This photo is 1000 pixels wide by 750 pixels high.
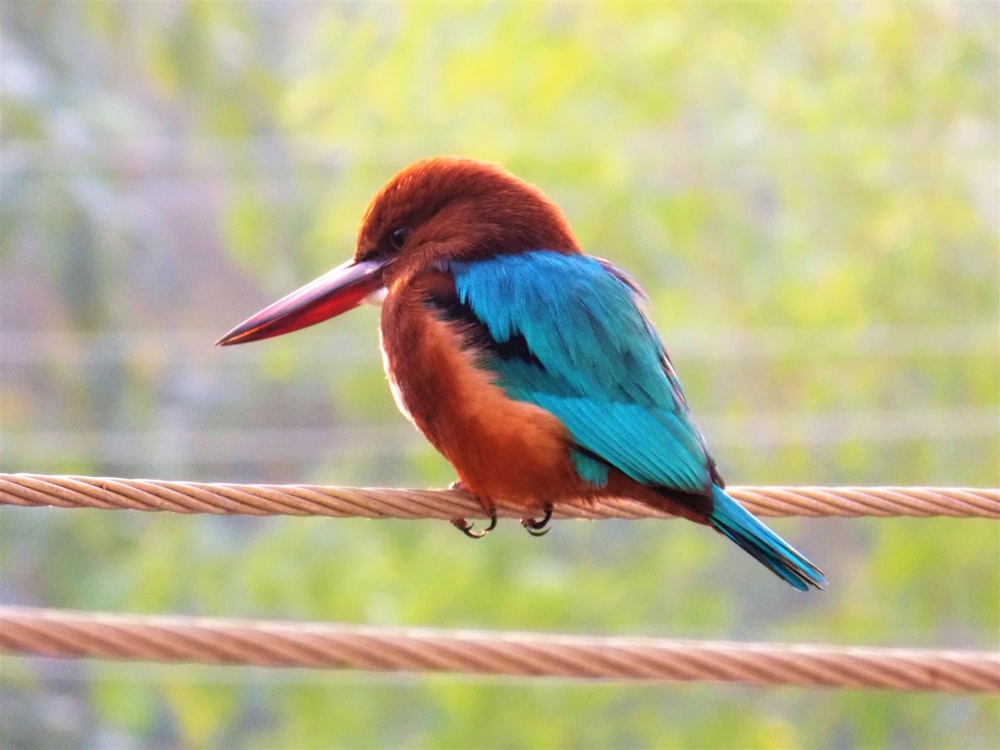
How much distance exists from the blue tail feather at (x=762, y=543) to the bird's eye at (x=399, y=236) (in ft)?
2.38

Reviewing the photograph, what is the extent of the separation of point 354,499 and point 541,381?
0.33 m

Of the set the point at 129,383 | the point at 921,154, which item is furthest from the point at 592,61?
the point at 129,383

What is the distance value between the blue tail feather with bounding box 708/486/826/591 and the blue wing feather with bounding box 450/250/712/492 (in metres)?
0.03

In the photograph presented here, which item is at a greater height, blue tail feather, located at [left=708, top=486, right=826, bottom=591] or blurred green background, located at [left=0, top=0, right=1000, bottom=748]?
blurred green background, located at [left=0, top=0, right=1000, bottom=748]

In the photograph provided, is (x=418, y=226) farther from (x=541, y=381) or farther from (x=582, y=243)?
(x=582, y=243)

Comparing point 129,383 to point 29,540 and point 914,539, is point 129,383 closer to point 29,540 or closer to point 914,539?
point 29,540

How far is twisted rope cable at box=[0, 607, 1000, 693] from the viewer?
1403 mm

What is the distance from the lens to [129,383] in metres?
3.72

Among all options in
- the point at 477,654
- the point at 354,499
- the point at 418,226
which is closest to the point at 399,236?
the point at 418,226

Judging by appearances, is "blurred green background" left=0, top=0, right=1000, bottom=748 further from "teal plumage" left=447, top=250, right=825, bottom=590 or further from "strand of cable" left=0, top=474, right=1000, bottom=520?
"strand of cable" left=0, top=474, right=1000, bottom=520

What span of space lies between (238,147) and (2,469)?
1199 millimetres

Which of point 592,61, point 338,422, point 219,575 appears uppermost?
point 592,61

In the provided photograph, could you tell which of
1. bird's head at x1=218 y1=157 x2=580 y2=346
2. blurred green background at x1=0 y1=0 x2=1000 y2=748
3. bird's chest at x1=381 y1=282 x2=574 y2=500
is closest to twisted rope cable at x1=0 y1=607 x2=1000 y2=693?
bird's chest at x1=381 y1=282 x2=574 y2=500

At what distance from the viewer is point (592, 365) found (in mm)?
1671
